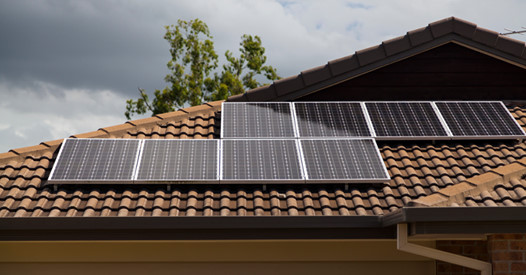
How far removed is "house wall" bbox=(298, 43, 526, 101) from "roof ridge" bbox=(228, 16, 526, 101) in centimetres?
16

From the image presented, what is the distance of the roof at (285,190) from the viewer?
292 inches

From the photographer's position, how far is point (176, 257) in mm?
8328

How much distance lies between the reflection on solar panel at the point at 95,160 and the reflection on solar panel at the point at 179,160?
0.22 metres

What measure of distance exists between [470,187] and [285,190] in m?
2.59

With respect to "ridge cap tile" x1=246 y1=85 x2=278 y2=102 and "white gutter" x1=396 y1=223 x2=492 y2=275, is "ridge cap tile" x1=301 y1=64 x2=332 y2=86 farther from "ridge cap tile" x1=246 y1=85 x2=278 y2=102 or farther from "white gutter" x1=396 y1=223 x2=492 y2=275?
"white gutter" x1=396 y1=223 x2=492 y2=275

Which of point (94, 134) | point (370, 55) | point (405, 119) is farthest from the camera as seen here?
point (370, 55)

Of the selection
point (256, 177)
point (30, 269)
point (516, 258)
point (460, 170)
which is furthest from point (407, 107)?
point (30, 269)

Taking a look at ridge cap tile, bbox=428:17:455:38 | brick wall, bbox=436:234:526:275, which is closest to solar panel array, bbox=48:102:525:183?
ridge cap tile, bbox=428:17:455:38

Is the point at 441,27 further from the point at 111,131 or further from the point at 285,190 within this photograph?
the point at 111,131

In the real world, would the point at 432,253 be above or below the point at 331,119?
below

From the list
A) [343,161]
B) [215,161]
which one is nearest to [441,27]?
[343,161]

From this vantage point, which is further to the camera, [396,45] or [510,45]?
[510,45]

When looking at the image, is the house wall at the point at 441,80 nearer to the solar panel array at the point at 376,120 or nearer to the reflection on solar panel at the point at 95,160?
the solar panel array at the point at 376,120

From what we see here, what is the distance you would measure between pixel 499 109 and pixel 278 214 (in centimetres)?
562
